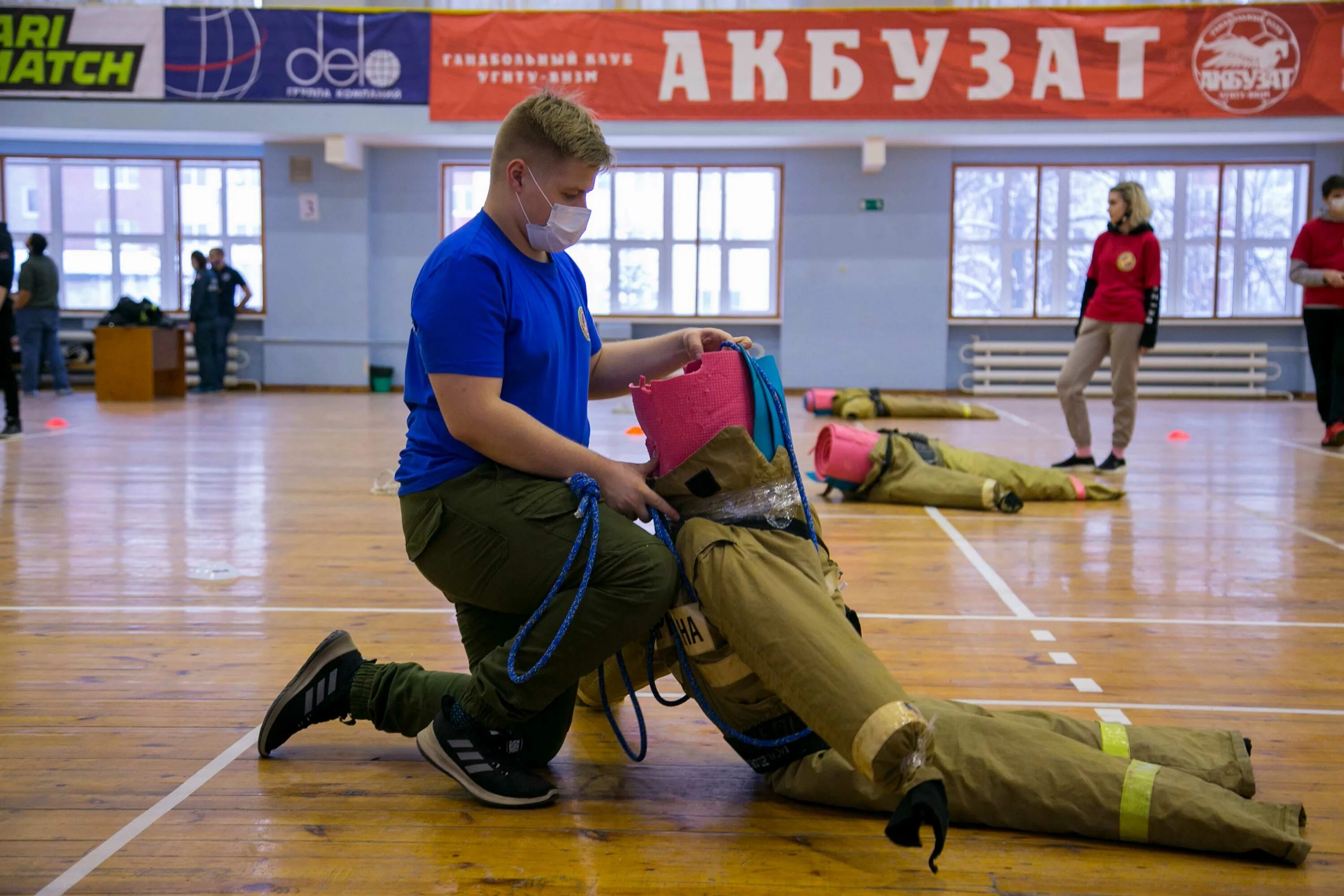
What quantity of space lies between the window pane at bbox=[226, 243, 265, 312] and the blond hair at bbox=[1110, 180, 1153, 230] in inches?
392

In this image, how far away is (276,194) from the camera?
1304 centimetres

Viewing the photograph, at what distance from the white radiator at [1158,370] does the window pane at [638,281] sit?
3558 mm

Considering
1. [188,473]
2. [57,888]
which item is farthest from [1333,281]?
[57,888]

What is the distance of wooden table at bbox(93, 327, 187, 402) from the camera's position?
36.3 feet

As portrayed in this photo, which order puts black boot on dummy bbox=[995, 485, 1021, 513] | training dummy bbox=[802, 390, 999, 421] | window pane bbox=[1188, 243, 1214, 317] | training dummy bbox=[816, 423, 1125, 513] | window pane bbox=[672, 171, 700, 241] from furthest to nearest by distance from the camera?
window pane bbox=[672, 171, 700, 241], window pane bbox=[1188, 243, 1214, 317], training dummy bbox=[802, 390, 999, 421], training dummy bbox=[816, 423, 1125, 513], black boot on dummy bbox=[995, 485, 1021, 513]

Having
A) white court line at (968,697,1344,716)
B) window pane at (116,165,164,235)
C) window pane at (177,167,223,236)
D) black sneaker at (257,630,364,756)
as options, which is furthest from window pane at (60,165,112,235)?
white court line at (968,697,1344,716)

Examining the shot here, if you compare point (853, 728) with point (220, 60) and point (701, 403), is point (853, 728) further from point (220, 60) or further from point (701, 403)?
point (220, 60)

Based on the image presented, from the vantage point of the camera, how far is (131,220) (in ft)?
43.9

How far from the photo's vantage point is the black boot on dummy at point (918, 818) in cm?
157

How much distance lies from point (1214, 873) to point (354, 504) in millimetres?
4212

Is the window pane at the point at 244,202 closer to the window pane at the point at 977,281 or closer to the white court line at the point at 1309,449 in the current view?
the window pane at the point at 977,281

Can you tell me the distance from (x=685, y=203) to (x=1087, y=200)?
4403 millimetres

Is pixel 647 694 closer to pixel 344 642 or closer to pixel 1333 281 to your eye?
pixel 344 642

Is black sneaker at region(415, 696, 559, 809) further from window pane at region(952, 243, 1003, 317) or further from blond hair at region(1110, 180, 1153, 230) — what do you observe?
window pane at region(952, 243, 1003, 317)
